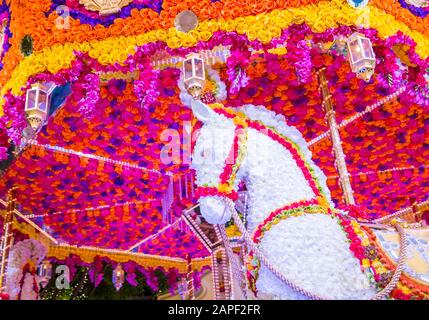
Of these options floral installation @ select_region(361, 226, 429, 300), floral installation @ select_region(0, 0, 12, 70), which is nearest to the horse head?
floral installation @ select_region(361, 226, 429, 300)

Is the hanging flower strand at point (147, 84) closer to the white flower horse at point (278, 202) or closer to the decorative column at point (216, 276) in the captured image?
the white flower horse at point (278, 202)

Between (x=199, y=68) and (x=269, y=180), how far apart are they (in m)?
1.60

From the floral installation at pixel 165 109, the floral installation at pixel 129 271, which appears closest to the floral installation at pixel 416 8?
the floral installation at pixel 165 109

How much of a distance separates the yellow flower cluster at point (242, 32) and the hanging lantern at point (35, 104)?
164mm

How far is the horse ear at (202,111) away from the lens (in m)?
3.77

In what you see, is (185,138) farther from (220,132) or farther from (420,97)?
(420,97)

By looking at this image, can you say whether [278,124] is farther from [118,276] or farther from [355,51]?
[118,276]

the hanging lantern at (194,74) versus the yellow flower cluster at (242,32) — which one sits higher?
the yellow flower cluster at (242,32)

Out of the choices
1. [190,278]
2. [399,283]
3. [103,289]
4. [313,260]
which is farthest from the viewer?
[103,289]

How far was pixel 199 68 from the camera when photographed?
15.4 feet

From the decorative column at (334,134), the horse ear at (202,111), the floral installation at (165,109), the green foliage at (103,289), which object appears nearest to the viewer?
the horse ear at (202,111)

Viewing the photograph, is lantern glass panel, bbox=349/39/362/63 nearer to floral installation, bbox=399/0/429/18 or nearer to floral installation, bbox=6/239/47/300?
floral installation, bbox=399/0/429/18

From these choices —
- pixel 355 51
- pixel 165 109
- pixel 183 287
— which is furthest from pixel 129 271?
pixel 355 51

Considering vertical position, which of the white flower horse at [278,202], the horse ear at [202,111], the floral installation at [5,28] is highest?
the floral installation at [5,28]
